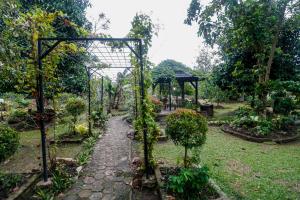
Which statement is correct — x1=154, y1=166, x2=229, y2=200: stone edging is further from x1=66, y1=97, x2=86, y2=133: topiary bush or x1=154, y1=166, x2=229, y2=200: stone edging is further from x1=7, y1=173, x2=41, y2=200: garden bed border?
x1=66, y1=97, x2=86, y2=133: topiary bush

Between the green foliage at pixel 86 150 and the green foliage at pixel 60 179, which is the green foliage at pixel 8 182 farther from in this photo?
the green foliage at pixel 86 150

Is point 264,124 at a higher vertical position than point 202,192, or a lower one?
higher

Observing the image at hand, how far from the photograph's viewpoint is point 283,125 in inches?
359

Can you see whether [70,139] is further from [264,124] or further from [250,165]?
[264,124]

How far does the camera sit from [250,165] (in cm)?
554

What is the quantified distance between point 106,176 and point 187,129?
7.41 ft

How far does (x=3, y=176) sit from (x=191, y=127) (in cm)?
389

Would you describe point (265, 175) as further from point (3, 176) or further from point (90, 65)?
point (90, 65)

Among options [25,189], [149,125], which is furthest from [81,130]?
[149,125]

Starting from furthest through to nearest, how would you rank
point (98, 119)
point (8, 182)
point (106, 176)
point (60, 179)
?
point (98, 119) → point (106, 176) → point (60, 179) → point (8, 182)

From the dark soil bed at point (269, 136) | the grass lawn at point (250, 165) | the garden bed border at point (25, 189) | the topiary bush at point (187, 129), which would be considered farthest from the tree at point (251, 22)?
the garden bed border at point (25, 189)

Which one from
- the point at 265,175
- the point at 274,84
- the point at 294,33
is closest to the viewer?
the point at 265,175

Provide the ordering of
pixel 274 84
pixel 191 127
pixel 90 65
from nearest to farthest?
pixel 191 127, pixel 90 65, pixel 274 84

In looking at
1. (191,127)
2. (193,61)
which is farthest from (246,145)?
(193,61)
